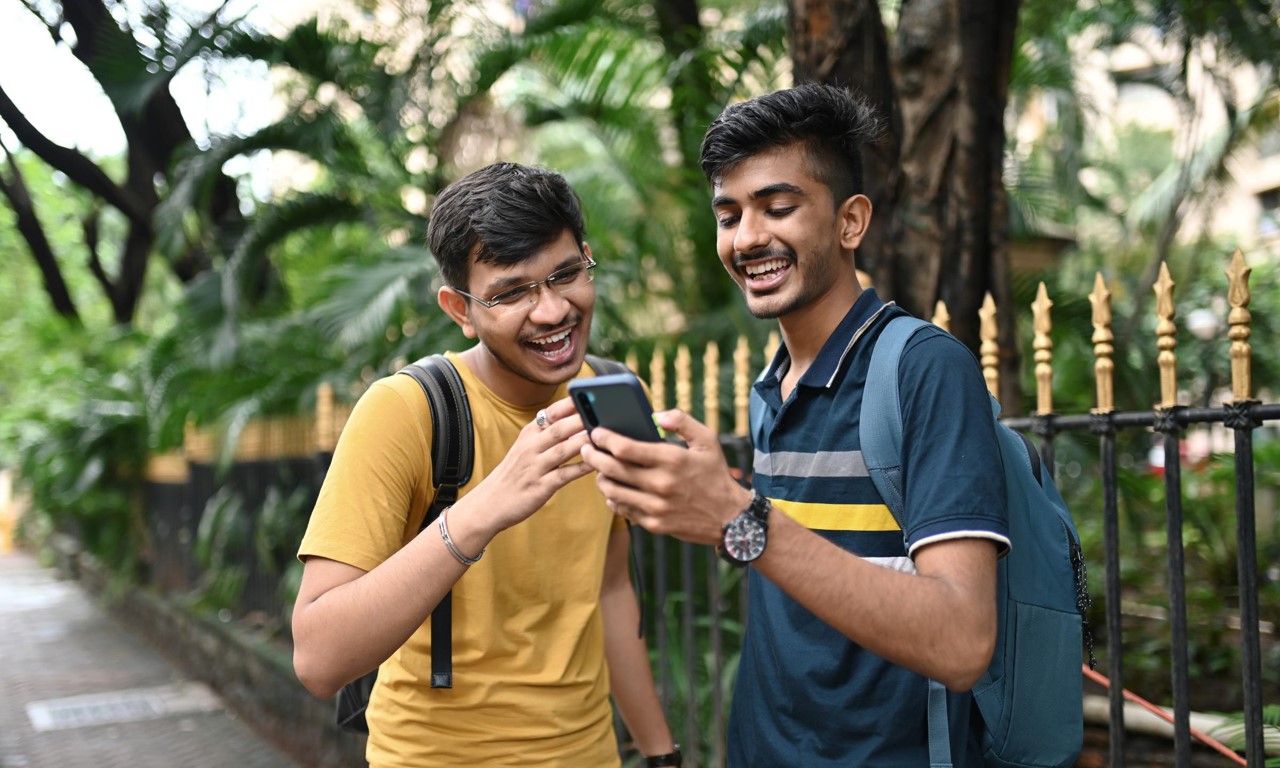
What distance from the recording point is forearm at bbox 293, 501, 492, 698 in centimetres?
185

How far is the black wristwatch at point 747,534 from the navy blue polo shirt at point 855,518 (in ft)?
0.74

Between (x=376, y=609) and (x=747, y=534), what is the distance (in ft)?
2.38

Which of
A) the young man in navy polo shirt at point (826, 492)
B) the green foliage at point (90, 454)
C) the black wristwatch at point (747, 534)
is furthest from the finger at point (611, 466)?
the green foliage at point (90, 454)

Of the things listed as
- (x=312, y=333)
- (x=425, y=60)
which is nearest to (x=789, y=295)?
(x=425, y=60)

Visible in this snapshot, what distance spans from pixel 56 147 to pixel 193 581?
3.89 metres

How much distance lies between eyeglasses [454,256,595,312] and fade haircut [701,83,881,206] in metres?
0.42

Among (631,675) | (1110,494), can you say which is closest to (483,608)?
(631,675)

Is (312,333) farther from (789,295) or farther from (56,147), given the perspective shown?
(789,295)

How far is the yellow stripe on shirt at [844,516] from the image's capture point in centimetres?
171

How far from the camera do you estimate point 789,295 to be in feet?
6.13

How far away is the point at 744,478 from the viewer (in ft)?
10.7

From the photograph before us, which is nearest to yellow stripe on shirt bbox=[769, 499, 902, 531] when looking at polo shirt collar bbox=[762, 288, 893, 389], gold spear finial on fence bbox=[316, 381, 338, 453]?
polo shirt collar bbox=[762, 288, 893, 389]

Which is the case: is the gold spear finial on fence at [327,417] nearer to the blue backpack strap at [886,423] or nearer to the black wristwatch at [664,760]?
the black wristwatch at [664,760]

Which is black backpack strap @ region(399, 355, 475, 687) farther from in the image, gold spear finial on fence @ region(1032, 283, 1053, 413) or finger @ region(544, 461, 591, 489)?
gold spear finial on fence @ region(1032, 283, 1053, 413)
